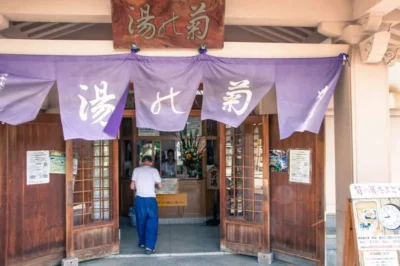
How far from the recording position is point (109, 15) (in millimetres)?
4781

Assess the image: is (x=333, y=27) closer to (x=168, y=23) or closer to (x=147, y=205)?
(x=168, y=23)

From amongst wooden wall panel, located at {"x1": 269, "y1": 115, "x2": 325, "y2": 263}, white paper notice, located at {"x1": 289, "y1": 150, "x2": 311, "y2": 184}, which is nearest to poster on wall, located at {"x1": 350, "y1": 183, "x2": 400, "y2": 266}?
wooden wall panel, located at {"x1": 269, "y1": 115, "x2": 325, "y2": 263}

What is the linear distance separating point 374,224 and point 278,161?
8.10 ft

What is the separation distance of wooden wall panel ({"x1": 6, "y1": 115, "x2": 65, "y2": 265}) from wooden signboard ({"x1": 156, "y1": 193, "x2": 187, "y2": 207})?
3133mm

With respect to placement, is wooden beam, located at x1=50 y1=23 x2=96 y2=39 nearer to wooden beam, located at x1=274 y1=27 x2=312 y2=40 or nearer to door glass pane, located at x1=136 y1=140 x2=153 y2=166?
wooden beam, located at x1=274 y1=27 x2=312 y2=40

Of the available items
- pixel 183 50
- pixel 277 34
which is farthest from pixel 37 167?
pixel 277 34

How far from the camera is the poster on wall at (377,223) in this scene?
4.02 m

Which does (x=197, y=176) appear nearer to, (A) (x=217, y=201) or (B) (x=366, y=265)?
(A) (x=217, y=201)

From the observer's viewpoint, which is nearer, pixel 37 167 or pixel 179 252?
pixel 37 167

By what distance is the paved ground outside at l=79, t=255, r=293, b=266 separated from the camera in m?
6.25

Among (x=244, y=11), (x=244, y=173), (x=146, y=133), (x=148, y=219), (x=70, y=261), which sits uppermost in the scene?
Answer: (x=244, y=11)

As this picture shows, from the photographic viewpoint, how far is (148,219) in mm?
6797

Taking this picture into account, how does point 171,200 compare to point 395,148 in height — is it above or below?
below

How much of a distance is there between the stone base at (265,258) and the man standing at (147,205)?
193 centimetres
